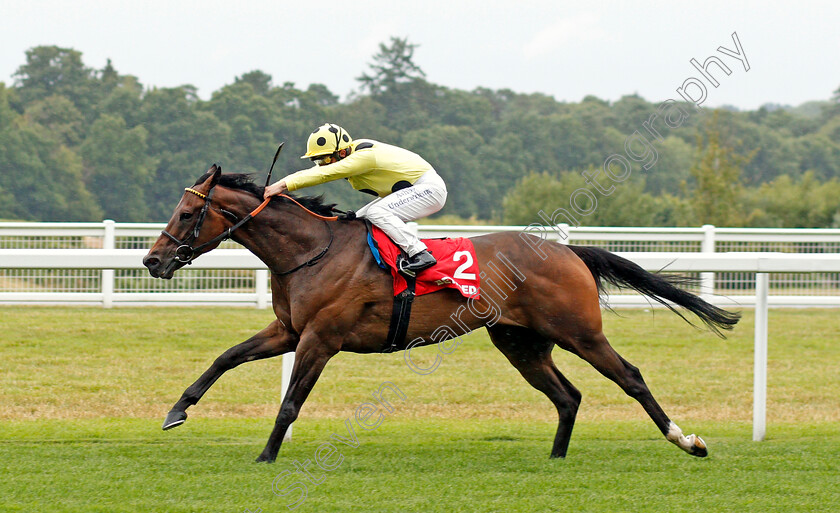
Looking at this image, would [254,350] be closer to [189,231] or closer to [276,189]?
[189,231]

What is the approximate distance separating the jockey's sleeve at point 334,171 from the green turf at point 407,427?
132 cm

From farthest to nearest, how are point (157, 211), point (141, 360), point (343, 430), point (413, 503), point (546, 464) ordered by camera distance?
1. point (157, 211)
2. point (141, 360)
3. point (343, 430)
4. point (546, 464)
5. point (413, 503)

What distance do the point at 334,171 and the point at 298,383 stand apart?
101 centimetres

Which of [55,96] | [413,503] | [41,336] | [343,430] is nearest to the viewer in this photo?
[413,503]

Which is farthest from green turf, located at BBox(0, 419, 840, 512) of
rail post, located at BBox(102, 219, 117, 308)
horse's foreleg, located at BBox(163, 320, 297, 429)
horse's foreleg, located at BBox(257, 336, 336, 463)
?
rail post, located at BBox(102, 219, 117, 308)

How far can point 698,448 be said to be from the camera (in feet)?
14.1

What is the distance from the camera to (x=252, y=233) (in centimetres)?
436

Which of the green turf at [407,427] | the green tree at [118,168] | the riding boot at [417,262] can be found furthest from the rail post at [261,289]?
the green tree at [118,168]

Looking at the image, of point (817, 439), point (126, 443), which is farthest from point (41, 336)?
point (817, 439)

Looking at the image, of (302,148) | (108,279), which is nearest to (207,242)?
(108,279)

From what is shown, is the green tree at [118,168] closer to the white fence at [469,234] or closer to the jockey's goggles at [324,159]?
the white fence at [469,234]

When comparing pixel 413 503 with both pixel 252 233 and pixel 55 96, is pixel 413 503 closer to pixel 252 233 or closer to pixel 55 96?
pixel 252 233

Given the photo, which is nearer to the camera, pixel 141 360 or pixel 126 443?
pixel 126 443

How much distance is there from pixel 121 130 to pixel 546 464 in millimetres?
21830
